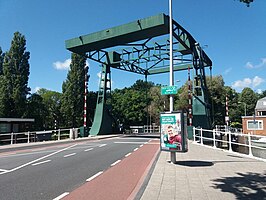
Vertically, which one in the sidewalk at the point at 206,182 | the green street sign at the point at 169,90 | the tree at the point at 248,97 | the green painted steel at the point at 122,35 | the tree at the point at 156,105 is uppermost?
the tree at the point at 248,97

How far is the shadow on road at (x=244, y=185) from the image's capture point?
17.1 ft

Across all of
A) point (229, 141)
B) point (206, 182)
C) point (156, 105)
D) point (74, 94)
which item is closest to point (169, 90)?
point (206, 182)

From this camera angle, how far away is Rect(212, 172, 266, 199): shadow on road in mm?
5211

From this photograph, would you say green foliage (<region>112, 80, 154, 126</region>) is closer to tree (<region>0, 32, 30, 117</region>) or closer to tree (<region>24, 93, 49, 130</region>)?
tree (<region>24, 93, 49, 130</region>)

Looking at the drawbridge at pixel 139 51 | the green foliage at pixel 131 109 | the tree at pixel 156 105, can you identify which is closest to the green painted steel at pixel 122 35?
the drawbridge at pixel 139 51

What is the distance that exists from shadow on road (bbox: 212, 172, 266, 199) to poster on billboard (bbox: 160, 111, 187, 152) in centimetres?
212

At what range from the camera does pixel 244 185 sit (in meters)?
5.95

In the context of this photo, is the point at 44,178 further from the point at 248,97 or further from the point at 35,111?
the point at 248,97

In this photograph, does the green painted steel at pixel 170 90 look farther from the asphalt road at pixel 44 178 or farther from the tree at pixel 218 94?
the tree at pixel 218 94

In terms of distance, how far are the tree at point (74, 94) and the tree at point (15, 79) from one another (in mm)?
7203

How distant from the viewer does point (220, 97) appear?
156ft

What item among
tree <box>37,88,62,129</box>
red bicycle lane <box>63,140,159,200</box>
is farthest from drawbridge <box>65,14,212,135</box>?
tree <box>37,88,62,129</box>

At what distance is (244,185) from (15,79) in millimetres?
38201

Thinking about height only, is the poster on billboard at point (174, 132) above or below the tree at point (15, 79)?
below
